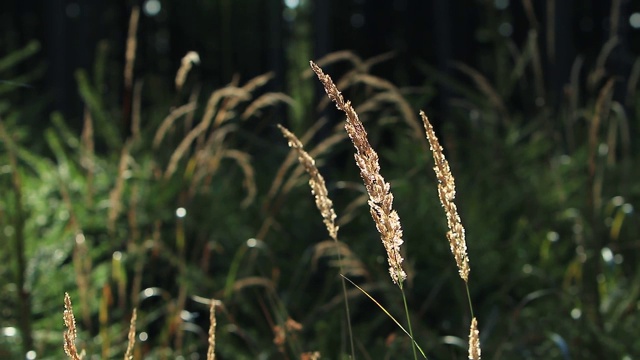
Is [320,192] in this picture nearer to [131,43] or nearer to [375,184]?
[375,184]

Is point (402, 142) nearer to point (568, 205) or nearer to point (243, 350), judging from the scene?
point (568, 205)

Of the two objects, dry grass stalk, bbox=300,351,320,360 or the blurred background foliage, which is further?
the blurred background foliage

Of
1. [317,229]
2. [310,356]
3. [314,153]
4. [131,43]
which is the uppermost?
[131,43]

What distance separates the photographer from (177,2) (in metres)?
13.8

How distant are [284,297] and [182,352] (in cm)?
36

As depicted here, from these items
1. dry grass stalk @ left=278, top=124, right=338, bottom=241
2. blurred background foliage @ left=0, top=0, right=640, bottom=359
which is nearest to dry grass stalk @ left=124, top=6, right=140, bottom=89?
blurred background foliage @ left=0, top=0, right=640, bottom=359

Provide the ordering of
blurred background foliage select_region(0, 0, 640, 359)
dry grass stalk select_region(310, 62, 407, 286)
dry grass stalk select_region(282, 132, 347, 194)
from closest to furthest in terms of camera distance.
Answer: dry grass stalk select_region(310, 62, 407, 286), dry grass stalk select_region(282, 132, 347, 194), blurred background foliage select_region(0, 0, 640, 359)

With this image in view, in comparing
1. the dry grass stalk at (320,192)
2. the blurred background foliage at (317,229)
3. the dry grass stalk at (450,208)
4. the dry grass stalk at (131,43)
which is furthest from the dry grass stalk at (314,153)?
the dry grass stalk at (450,208)

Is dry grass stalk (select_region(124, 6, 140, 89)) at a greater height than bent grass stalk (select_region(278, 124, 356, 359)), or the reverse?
dry grass stalk (select_region(124, 6, 140, 89))

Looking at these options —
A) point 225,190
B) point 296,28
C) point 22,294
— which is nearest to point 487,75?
point 296,28

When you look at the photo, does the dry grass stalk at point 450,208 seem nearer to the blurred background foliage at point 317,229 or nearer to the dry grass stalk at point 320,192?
the dry grass stalk at point 320,192

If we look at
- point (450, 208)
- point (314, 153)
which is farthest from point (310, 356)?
point (314, 153)

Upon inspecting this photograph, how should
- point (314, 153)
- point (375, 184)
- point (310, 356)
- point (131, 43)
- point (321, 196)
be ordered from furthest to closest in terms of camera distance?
point (131, 43)
point (314, 153)
point (310, 356)
point (321, 196)
point (375, 184)

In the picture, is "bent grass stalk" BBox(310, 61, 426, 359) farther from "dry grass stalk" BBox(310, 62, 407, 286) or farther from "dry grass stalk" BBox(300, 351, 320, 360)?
Answer: "dry grass stalk" BBox(300, 351, 320, 360)
